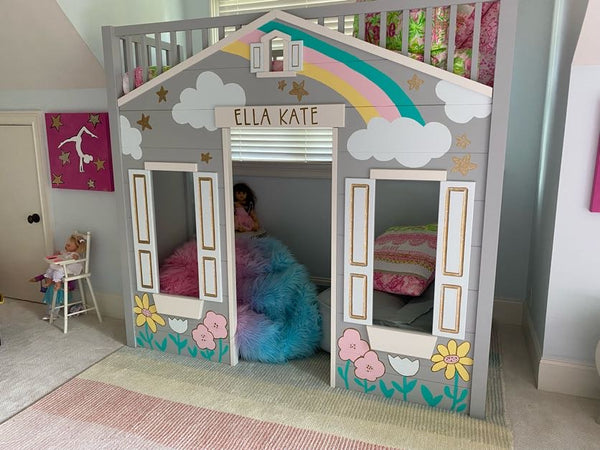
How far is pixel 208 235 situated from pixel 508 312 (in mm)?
1964

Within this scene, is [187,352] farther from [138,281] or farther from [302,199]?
[302,199]

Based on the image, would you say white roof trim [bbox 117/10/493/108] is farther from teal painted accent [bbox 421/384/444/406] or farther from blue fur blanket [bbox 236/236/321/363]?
teal painted accent [bbox 421/384/444/406]

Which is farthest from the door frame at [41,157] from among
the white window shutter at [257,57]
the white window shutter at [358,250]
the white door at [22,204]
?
the white window shutter at [358,250]

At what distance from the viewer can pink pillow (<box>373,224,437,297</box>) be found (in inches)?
106

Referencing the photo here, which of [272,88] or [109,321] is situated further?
[109,321]

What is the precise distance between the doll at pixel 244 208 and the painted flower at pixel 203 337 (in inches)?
35.8

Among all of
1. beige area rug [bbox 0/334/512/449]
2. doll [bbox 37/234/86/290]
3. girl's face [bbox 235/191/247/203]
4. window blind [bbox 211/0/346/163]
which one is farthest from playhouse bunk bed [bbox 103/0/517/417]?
window blind [bbox 211/0/346/163]

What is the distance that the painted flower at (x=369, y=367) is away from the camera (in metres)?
2.28

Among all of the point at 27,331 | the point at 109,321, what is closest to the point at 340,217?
the point at 109,321

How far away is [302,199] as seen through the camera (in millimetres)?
3408

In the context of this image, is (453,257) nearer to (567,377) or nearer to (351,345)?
(351,345)

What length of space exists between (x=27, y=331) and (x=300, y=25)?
2482 millimetres

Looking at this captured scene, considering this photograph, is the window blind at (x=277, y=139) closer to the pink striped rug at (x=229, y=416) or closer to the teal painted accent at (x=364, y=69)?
the teal painted accent at (x=364, y=69)

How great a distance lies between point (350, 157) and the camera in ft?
7.09
